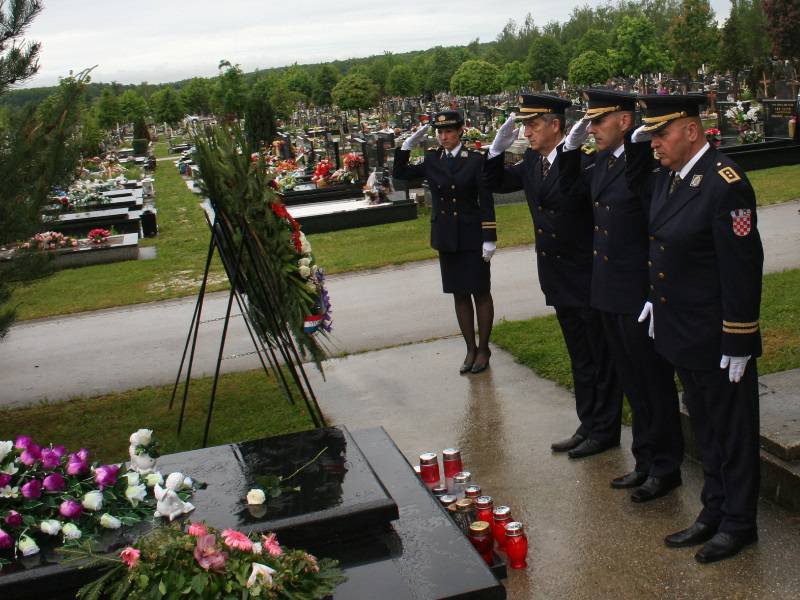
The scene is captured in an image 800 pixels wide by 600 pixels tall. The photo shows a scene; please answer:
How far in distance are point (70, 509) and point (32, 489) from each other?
203mm

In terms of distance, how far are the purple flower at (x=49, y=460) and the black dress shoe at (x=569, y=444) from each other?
2985mm

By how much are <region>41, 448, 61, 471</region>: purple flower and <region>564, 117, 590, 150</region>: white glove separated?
125 inches

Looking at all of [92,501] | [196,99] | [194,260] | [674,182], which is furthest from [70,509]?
[196,99]

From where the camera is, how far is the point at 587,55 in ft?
157

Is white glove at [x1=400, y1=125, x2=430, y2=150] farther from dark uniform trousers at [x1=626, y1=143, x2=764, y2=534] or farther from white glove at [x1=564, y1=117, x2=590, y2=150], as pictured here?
dark uniform trousers at [x1=626, y1=143, x2=764, y2=534]

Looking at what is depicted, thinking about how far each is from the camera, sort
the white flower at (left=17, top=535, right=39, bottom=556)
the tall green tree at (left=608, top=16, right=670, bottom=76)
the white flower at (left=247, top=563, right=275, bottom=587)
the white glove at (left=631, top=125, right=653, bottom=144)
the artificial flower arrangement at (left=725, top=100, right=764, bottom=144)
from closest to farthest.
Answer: the white flower at (left=247, top=563, right=275, bottom=587)
the white flower at (left=17, top=535, right=39, bottom=556)
the white glove at (left=631, top=125, right=653, bottom=144)
the artificial flower arrangement at (left=725, top=100, right=764, bottom=144)
the tall green tree at (left=608, top=16, right=670, bottom=76)

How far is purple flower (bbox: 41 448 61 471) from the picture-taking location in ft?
14.5

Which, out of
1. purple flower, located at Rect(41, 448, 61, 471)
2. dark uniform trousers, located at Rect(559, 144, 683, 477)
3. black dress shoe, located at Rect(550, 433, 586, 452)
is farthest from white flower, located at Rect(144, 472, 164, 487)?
black dress shoe, located at Rect(550, 433, 586, 452)

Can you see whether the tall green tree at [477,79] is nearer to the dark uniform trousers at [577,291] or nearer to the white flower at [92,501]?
the dark uniform trousers at [577,291]

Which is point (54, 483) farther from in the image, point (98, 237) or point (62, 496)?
point (98, 237)

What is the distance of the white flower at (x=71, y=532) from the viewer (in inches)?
159

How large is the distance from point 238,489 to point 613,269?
2268 mm

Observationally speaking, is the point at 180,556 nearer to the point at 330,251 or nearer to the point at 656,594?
the point at 656,594

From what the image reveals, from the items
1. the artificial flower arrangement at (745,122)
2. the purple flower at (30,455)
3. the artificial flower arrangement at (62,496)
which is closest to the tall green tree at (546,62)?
the artificial flower arrangement at (745,122)
